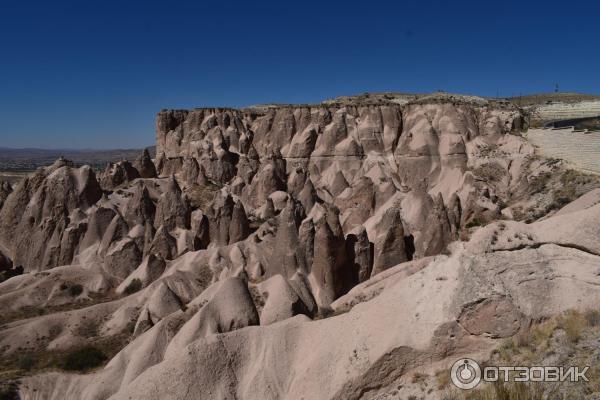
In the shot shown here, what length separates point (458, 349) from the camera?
838 centimetres

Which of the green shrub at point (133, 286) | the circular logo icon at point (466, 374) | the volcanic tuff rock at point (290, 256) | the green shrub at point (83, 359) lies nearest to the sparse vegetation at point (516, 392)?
the circular logo icon at point (466, 374)

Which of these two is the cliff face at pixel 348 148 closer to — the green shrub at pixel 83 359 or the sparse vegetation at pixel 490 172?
the sparse vegetation at pixel 490 172

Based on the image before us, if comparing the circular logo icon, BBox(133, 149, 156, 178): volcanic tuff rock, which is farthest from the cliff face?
the circular logo icon

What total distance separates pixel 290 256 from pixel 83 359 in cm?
1070


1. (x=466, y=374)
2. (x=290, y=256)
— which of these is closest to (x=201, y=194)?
(x=290, y=256)

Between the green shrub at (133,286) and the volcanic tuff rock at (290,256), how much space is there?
0.12 m

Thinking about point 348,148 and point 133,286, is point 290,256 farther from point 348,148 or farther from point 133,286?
point 348,148

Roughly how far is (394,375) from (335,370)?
1.56m

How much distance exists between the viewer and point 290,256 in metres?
22.5

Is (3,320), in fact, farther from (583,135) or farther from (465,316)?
(583,135)

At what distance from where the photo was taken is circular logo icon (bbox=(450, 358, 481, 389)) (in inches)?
288

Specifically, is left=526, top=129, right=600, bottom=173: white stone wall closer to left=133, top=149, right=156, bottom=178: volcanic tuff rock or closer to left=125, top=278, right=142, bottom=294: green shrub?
left=125, top=278, right=142, bottom=294: green shrub

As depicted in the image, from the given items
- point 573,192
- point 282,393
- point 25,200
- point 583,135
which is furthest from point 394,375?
point 25,200

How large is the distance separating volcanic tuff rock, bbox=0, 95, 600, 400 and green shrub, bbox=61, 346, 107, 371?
0.84 m
